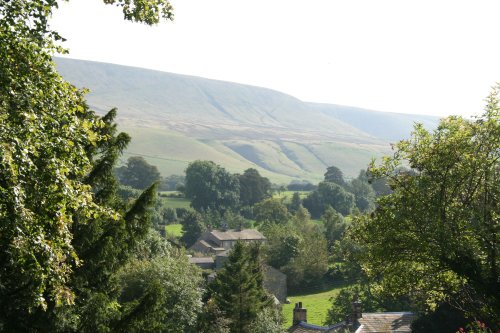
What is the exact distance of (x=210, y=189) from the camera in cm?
13688

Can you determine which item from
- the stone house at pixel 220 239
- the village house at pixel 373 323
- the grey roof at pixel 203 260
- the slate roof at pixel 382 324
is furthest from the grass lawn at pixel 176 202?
the slate roof at pixel 382 324

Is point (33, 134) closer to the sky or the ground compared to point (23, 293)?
closer to the sky

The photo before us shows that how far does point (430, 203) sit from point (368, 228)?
203 centimetres

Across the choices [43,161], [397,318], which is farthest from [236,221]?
[43,161]

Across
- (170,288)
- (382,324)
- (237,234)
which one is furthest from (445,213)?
(237,234)

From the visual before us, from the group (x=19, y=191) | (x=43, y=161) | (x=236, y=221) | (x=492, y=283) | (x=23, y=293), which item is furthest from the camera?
(x=236, y=221)

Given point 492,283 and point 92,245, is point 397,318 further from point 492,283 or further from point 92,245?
point 92,245

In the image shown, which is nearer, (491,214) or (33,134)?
(33,134)

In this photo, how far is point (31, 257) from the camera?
8688 millimetres

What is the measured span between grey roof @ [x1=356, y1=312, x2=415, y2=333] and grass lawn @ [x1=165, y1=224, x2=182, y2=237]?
2749 inches

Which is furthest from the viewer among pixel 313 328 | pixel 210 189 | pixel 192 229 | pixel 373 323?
pixel 210 189

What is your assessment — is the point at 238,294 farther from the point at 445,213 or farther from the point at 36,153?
Answer: the point at 36,153

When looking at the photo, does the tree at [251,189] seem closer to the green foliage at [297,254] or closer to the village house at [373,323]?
the green foliage at [297,254]

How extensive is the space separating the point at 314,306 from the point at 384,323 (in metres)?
31.1
